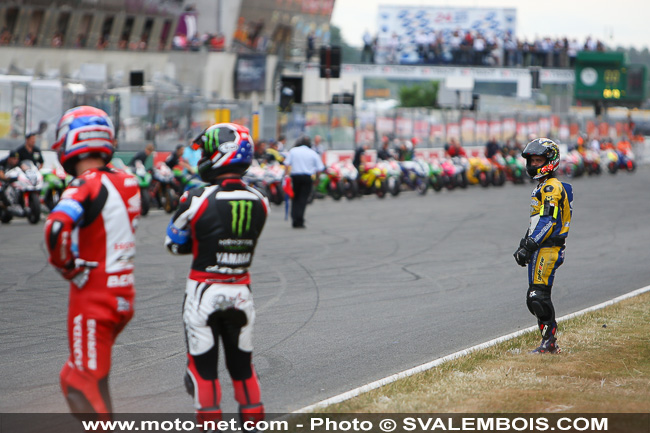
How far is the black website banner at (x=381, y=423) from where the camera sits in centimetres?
528

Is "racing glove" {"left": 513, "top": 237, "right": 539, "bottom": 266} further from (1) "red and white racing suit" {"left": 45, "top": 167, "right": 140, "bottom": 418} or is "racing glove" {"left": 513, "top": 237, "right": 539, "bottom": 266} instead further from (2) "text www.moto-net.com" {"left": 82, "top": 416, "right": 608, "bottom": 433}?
(1) "red and white racing suit" {"left": 45, "top": 167, "right": 140, "bottom": 418}

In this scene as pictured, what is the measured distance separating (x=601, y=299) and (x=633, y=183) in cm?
2308

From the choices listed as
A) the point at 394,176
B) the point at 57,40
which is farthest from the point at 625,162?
the point at 57,40

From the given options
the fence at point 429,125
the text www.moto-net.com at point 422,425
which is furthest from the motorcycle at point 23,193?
the fence at point 429,125

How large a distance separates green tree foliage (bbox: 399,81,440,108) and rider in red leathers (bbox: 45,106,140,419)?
7638 centimetres

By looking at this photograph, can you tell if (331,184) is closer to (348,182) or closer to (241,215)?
(348,182)

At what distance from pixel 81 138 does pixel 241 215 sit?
87cm

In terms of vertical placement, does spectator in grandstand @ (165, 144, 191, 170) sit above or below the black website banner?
above

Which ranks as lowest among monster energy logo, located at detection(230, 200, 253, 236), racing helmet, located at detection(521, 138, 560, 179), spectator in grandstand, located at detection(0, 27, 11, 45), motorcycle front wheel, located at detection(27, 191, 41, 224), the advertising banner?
motorcycle front wheel, located at detection(27, 191, 41, 224)

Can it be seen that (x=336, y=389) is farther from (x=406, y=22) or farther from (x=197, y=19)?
(x=406, y=22)

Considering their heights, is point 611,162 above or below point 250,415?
below

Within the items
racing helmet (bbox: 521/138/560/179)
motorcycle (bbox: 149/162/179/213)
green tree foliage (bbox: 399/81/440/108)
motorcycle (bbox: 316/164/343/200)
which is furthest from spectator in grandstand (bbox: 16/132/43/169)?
green tree foliage (bbox: 399/81/440/108)

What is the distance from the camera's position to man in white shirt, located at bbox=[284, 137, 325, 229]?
16984 millimetres

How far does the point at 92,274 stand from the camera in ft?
14.2
